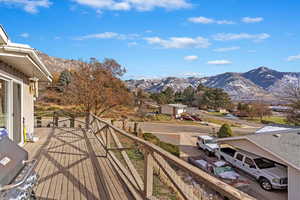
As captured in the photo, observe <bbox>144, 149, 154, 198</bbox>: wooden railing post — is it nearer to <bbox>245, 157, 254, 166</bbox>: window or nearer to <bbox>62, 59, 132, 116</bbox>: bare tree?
<bbox>245, 157, 254, 166</bbox>: window

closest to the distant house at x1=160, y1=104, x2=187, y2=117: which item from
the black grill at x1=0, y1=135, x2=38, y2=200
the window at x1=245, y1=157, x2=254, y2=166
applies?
the window at x1=245, y1=157, x2=254, y2=166

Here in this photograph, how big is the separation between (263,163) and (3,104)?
37.5 ft

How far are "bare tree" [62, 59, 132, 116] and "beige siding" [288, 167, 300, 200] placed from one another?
36.0 feet

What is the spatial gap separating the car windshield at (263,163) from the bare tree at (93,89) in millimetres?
10026

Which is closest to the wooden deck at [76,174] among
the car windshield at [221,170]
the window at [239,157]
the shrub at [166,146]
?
the shrub at [166,146]

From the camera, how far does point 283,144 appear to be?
10570mm

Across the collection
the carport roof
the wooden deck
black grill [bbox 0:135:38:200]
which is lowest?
the carport roof

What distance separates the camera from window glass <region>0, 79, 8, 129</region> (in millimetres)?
4254

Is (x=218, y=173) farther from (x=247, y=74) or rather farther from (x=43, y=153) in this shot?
(x=247, y=74)

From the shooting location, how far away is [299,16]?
21.9 metres

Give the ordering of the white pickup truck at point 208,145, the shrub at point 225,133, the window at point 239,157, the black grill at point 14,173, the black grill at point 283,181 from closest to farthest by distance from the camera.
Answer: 1. the black grill at point 14,173
2. the black grill at point 283,181
3. the window at point 239,157
4. the white pickup truck at point 208,145
5. the shrub at point 225,133

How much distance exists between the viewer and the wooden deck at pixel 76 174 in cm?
280

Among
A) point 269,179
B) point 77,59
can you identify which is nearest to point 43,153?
point 269,179

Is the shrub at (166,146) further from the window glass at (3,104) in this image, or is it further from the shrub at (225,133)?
the shrub at (225,133)
